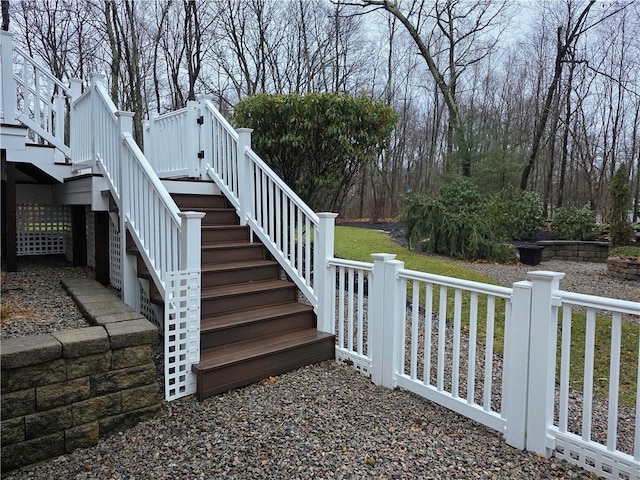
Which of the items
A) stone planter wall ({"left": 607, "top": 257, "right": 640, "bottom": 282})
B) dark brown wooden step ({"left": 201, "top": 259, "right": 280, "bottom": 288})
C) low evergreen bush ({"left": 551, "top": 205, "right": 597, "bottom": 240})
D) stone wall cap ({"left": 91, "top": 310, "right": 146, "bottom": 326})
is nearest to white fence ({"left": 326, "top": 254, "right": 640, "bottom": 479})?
dark brown wooden step ({"left": 201, "top": 259, "right": 280, "bottom": 288})

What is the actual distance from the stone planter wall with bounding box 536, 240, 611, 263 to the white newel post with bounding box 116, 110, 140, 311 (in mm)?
9579

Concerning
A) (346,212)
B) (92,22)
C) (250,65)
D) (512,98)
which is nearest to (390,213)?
(346,212)

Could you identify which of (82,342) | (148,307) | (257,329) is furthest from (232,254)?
(82,342)

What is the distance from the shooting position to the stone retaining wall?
210cm

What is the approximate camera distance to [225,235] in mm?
4469

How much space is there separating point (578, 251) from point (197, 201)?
9.61 m

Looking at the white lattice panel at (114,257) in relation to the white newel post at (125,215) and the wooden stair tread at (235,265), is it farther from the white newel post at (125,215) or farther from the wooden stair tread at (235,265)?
the wooden stair tread at (235,265)

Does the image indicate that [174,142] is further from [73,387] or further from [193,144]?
[73,387]

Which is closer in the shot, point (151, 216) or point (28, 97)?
point (151, 216)

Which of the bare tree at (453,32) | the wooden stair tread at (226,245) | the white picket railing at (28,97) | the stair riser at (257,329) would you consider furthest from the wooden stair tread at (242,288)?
the bare tree at (453,32)

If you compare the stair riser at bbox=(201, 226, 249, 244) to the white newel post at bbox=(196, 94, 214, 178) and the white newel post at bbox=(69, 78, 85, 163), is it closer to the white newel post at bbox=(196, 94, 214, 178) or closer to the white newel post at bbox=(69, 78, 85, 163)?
the white newel post at bbox=(196, 94, 214, 178)

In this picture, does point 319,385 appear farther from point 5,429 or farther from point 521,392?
point 5,429

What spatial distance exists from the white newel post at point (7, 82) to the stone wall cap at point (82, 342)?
349cm

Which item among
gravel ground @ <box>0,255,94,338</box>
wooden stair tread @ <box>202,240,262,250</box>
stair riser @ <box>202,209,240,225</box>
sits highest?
stair riser @ <box>202,209,240,225</box>
